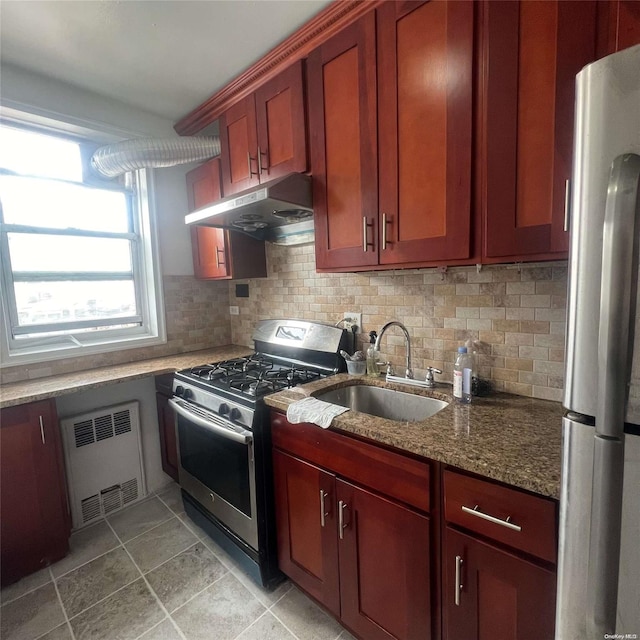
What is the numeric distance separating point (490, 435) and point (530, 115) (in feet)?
3.14

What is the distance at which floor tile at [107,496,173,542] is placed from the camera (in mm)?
2082

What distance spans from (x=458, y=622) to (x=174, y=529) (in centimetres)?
171

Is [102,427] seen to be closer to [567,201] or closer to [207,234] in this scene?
[207,234]

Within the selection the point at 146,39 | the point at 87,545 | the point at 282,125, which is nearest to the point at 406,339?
the point at 282,125

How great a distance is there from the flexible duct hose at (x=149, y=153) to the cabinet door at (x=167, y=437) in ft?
4.93

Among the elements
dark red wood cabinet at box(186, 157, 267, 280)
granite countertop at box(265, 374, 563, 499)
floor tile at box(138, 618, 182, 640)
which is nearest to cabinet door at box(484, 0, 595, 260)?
granite countertop at box(265, 374, 563, 499)

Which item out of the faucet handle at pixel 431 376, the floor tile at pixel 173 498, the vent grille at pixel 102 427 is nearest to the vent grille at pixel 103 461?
the vent grille at pixel 102 427

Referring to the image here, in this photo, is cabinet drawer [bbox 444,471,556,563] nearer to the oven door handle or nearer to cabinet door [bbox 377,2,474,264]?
cabinet door [bbox 377,2,474,264]

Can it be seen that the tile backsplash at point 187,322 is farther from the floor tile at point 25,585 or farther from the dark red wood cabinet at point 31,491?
the floor tile at point 25,585

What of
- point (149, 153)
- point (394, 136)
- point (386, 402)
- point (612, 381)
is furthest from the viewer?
point (149, 153)

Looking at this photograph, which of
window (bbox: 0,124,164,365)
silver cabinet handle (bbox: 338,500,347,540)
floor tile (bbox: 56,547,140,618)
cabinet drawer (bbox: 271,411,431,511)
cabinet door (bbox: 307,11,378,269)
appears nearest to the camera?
cabinet drawer (bbox: 271,411,431,511)

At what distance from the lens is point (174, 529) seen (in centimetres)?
208

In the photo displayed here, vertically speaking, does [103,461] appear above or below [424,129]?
below

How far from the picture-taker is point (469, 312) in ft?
4.93
